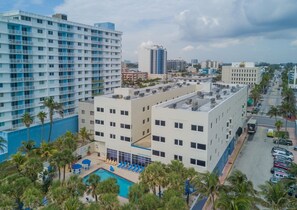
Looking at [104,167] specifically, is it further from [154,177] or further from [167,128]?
[154,177]

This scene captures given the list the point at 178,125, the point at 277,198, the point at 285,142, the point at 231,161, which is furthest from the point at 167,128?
the point at 285,142

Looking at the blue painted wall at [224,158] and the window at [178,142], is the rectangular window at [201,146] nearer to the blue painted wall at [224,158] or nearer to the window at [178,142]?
the window at [178,142]

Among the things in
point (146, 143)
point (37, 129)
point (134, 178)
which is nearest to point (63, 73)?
point (37, 129)

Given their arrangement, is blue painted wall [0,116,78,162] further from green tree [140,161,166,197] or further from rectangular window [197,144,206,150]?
rectangular window [197,144,206,150]

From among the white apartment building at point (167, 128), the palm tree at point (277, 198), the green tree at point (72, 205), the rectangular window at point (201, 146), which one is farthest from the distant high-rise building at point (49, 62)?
the palm tree at point (277, 198)

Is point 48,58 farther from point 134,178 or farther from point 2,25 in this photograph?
point 134,178

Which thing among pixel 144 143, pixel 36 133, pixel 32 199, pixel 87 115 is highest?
pixel 87 115

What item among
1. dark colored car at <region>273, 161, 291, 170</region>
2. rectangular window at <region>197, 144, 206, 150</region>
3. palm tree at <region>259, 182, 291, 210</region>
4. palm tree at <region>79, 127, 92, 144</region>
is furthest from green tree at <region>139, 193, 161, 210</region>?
palm tree at <region>79, 127, 92, 144</region>
